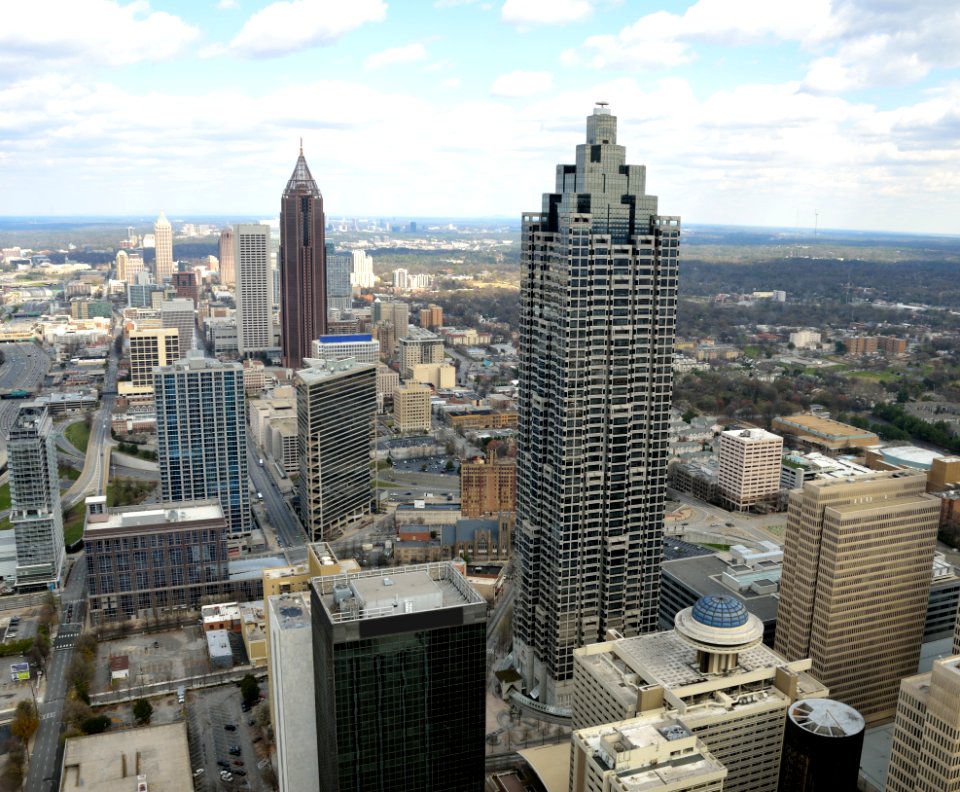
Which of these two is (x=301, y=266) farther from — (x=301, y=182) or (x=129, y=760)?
(x=129, y=760)

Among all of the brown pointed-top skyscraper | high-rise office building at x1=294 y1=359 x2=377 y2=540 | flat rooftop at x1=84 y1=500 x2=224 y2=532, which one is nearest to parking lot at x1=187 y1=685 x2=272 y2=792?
flat rooftop at x1=84 y1=500 x2=224 y2=532

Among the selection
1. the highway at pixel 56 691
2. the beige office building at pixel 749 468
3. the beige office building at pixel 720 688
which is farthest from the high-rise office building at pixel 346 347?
the beige office building at pixel 720 688

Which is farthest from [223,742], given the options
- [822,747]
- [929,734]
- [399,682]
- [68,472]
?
[68,472]

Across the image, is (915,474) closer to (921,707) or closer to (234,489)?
(921,707)

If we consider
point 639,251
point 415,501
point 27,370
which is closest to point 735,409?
point 415,501

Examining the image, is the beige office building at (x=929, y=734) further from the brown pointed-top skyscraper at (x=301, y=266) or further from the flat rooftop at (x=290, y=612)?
the brown pointed-top skyscraper at (x=301, y=266)
